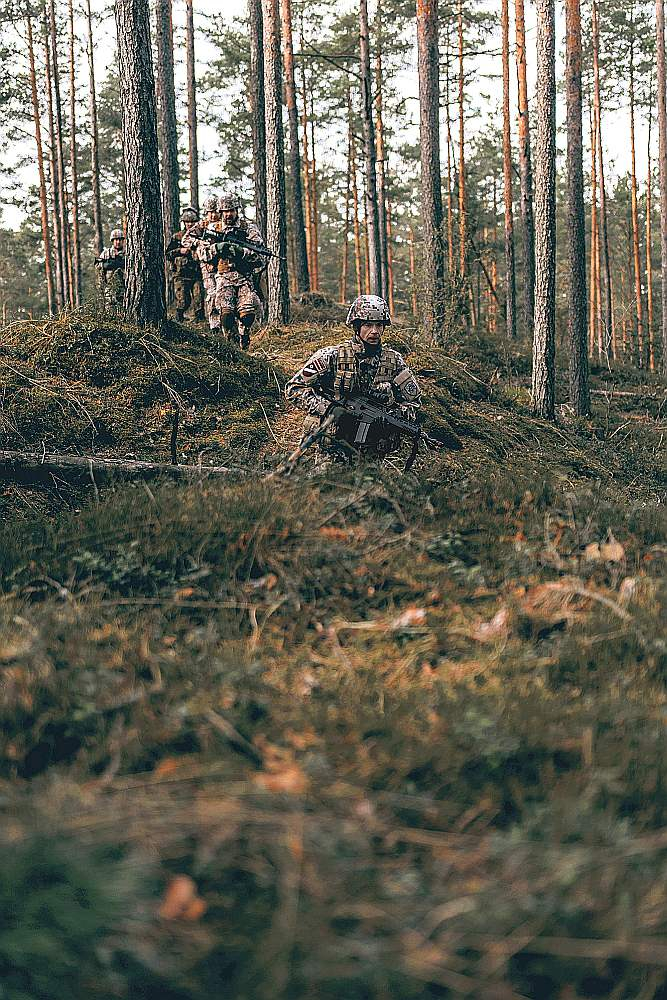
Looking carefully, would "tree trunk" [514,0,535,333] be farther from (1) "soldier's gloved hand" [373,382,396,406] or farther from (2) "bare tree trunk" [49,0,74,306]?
(1) "soldier's gloved hand" [373,382,396,406]

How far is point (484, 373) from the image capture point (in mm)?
14969

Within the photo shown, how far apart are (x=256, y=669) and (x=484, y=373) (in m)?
12.1

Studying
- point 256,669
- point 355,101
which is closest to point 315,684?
point 256,669

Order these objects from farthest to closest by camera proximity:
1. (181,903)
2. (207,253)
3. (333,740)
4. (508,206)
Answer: (508,206), (207,253), (333,740), (181,903)

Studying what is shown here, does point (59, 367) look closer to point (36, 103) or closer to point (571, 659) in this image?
point (571, 659)

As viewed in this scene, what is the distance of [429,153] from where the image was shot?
15.6 m

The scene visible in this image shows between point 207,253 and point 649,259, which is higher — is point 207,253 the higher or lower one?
the lower one

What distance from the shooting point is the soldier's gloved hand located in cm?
755

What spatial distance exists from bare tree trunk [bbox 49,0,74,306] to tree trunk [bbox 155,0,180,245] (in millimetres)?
6351

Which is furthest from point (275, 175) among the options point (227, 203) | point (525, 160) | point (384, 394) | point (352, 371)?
point (525, 160)

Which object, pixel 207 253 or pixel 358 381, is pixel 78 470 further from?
pixel 207 253

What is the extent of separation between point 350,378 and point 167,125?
13.8m

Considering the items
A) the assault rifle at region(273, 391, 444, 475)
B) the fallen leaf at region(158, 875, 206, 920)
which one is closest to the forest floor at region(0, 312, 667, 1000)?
the fallen leaf at region(158, 875, 206, 920)

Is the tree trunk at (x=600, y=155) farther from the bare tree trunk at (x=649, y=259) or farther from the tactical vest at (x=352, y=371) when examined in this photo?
the tactical vest at (x=352, y=371)
